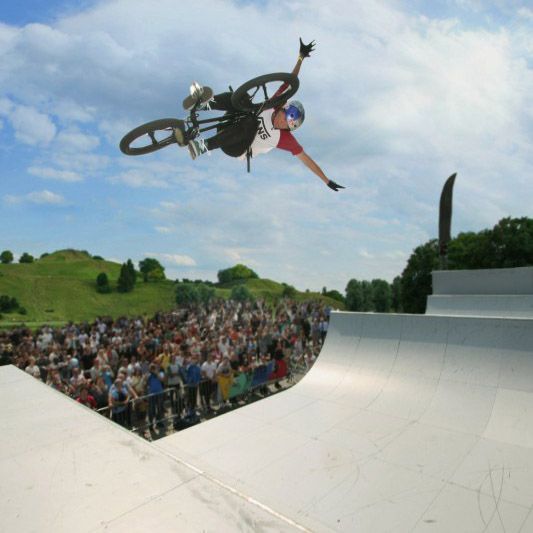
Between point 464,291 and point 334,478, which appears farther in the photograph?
point 464,291

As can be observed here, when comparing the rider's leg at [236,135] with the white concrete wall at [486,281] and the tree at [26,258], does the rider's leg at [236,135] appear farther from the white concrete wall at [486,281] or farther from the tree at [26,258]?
the tree at [26,258]

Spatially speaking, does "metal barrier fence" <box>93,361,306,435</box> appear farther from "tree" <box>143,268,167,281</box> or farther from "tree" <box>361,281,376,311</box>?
"tree" <box>143,268,167,281</box>

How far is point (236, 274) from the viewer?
97688 millimetres

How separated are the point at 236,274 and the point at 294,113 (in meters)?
90.8

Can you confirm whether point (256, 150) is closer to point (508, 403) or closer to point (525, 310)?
point (508, 403)

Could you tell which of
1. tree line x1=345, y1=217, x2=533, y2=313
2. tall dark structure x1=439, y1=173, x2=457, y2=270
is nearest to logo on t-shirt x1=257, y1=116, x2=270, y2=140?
tall dark structure x1=439, y1=173, x2=457, y2=270

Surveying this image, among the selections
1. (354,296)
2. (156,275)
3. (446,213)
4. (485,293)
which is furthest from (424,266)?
(156,275)

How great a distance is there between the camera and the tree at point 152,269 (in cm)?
6938

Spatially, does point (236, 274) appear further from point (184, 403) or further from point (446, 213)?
point (184, 403)

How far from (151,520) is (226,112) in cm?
708

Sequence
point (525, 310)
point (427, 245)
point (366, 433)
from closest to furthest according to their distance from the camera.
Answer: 1. point (366, 433)
2. point (525, 310)
3. point (427, 245)

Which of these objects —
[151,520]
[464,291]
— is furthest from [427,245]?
[151,520]

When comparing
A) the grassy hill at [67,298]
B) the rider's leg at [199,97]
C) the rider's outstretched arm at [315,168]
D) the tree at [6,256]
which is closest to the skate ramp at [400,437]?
the rider's outstretched arm at [315,168]

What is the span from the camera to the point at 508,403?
19.3ft
